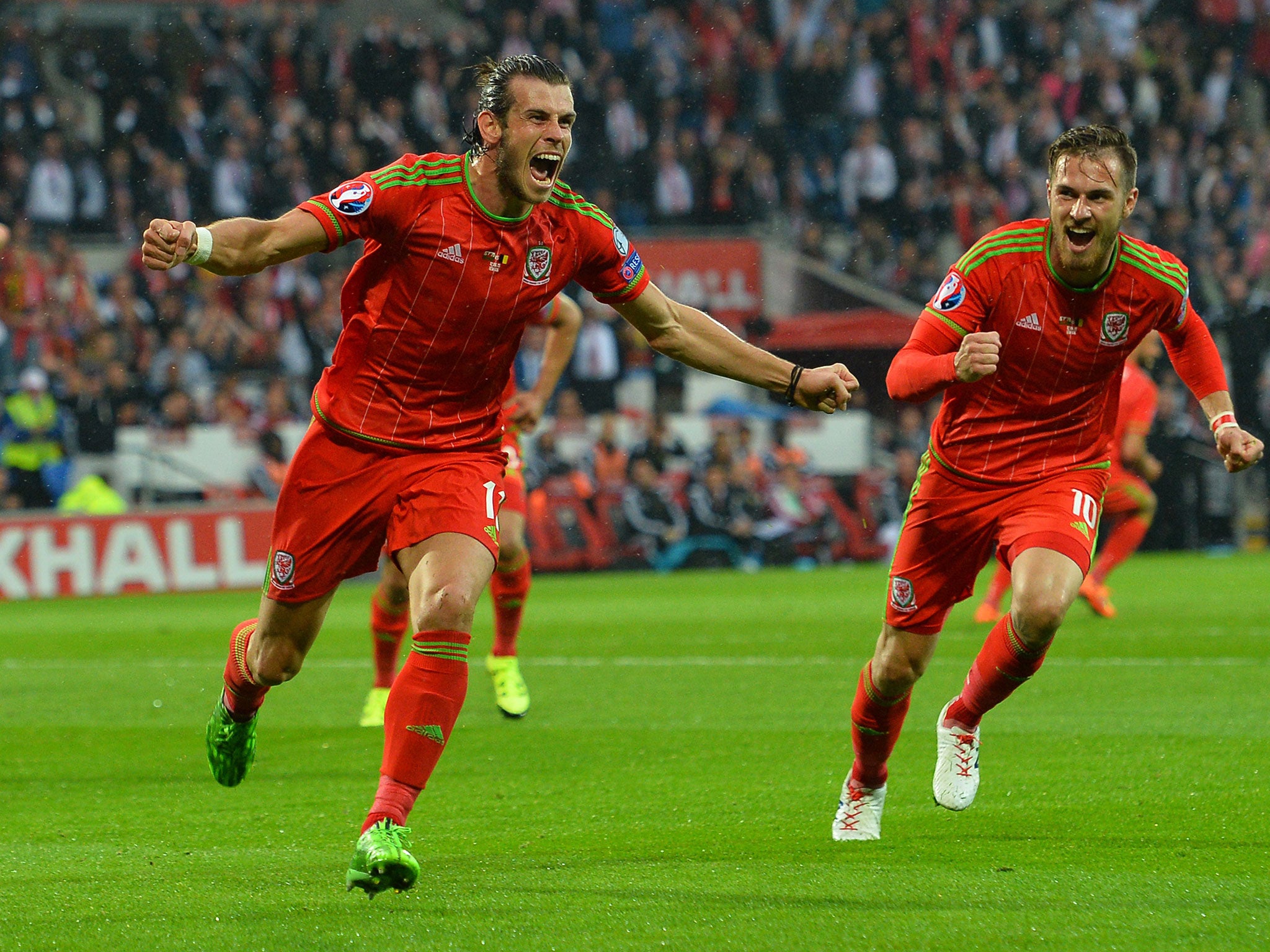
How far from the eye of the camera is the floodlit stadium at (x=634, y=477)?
4684 millimetres

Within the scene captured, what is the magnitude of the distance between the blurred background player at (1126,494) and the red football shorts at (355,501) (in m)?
6.86

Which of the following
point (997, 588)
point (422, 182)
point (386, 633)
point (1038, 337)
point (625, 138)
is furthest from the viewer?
point (625, 138)

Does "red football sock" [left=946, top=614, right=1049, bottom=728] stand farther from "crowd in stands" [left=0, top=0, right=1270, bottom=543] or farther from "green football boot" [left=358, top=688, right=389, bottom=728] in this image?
"crowd in stands" [left=0, top=0, right=1270, bottom=543]

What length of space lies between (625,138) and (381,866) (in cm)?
→ 1934

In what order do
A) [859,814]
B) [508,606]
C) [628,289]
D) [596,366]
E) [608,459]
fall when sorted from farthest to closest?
[596,366]
[608,459]
[508,606]
[859,814]
[628,289]

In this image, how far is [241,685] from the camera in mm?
5574

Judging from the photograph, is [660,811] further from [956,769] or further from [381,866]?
[381,866]

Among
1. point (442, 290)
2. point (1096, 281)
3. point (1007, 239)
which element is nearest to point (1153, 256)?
point (1096, 281)

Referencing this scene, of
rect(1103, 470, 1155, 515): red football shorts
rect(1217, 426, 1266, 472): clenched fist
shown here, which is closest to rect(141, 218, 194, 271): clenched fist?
rect(1217, 426, 1266, 472): clenched fist

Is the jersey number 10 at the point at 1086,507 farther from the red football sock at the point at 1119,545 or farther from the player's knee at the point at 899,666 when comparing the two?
the red football sock at the point at 1119,545

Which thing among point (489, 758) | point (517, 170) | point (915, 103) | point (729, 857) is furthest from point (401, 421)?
point (915, 103)

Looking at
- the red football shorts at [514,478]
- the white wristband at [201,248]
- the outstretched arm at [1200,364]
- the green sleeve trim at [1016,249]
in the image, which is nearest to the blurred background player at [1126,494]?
the red football shorts at [514,478]

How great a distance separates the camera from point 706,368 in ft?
17.0

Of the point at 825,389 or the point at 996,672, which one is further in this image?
the point at 996,672
